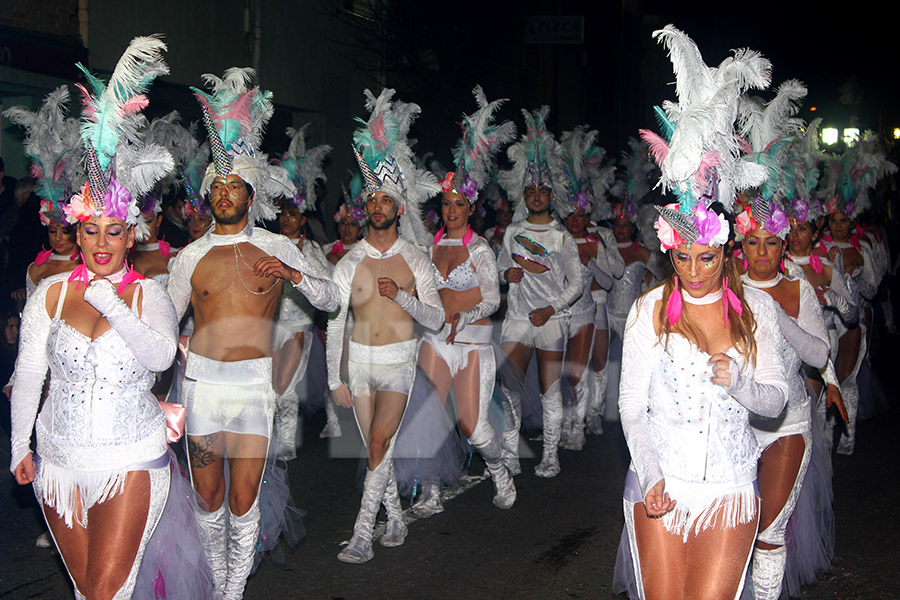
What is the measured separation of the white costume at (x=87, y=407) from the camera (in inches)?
167

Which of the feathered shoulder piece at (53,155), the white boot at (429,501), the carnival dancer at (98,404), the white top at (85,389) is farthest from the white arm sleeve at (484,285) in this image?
the white top at (85,389)

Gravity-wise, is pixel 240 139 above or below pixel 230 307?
above

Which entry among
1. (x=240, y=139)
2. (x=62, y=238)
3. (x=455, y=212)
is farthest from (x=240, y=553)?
(x=455, y=212)

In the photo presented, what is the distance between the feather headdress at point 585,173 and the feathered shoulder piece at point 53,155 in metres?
4.64

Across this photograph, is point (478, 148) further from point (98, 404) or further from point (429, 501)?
point (98, 404)

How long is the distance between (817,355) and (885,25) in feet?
119

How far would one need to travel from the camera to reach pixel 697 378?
399 cm

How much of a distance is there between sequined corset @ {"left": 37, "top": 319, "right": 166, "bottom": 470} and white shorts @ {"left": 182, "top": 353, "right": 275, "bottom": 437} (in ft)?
3.30

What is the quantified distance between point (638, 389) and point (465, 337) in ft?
11.7

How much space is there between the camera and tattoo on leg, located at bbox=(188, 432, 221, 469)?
5.36m

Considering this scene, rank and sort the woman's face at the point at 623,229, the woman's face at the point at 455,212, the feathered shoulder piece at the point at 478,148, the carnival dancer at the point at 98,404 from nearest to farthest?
the carnival dancer at the point at 98,404 → the woman's face at the point at 455,212 → the feathered shoulder piece at the point at 478,148 → the woman's face at the point at 623,229

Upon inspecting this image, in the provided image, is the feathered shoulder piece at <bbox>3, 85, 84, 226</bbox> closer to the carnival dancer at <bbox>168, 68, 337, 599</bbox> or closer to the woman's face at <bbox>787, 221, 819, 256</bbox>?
the carnival dancer at <bbox>168, 68, 337, 599</bbox>

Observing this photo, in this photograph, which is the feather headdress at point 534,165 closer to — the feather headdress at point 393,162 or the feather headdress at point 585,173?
the feather headdress at point 585,173

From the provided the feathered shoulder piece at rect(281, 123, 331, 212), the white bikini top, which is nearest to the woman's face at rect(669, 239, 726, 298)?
the white bikini top
